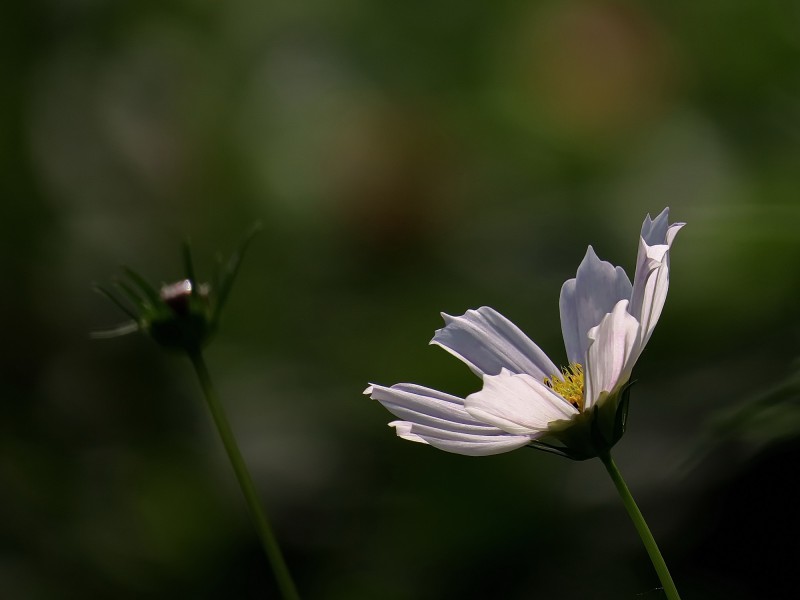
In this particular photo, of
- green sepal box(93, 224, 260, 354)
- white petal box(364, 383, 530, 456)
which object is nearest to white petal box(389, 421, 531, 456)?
white petal box(364, 383, 530, 456)

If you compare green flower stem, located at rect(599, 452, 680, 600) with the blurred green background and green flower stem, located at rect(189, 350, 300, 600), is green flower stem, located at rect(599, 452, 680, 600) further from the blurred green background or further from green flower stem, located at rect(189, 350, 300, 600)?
the blurred green background

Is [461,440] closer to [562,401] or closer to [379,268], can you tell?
[562,401]

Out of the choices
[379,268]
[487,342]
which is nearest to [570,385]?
[487,342]

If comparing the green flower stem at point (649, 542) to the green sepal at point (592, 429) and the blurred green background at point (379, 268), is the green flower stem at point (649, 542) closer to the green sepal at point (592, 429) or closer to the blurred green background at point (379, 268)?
the green sepal at point (592, 429)

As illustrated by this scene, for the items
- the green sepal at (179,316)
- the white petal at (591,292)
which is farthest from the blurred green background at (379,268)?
the white petal at (591,292)

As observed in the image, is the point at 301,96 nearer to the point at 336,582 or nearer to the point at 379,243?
the point at 379,243

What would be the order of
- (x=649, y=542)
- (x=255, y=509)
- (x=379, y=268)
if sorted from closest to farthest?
(x=649, y=542) < (x=255, y=509) < (x=379, y=268)

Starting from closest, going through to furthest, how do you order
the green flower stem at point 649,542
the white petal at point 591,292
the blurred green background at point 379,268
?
the green flower stem at point 649,542 → the white petal at point 591,292 → the blurred green background at point 379,268
